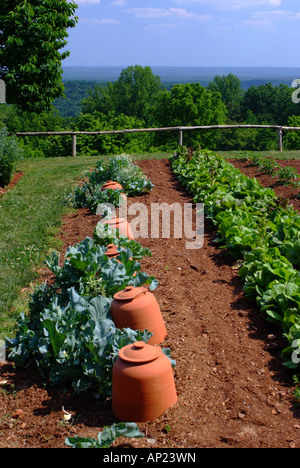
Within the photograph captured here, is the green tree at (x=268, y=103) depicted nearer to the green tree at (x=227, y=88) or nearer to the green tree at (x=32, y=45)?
the green tree at (x=227, y=88)

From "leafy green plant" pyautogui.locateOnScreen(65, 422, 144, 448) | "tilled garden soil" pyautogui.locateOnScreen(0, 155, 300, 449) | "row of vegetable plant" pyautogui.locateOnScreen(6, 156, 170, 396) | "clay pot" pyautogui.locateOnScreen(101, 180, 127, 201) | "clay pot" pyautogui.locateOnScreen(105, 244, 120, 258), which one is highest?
"clay pot" pyautogui.locateOnScreen(101, 180, 127, 201)

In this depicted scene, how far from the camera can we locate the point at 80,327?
12.5 feet

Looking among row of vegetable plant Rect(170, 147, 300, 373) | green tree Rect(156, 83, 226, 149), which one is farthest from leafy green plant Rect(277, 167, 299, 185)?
green tree Rect(156, 83, 226, 149)

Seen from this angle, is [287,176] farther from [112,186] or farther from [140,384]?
[140,384]

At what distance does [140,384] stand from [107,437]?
0.40m

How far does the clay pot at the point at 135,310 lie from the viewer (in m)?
3.86

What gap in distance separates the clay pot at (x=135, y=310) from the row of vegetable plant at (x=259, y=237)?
1.09 m

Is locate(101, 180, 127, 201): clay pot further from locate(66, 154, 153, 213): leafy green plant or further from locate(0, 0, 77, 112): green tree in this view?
locate(0, 0, 77, 112): green tree

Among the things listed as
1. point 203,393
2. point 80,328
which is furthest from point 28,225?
point 203,393

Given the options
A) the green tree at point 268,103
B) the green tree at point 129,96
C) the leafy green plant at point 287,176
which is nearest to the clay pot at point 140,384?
the leafy green plant at point 287,176

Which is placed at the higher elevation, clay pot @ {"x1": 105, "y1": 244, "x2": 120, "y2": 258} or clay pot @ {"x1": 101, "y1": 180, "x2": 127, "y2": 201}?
clay pot @ {"x1": 101, "y1": 180, "x2": 127, "y2": 201}

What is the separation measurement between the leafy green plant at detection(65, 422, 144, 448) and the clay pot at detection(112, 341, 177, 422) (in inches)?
9.3

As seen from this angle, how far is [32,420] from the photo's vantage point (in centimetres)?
330

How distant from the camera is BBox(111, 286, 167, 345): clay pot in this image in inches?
152
